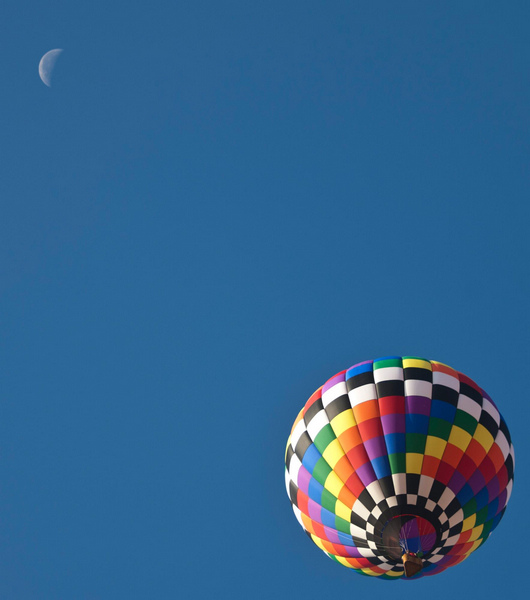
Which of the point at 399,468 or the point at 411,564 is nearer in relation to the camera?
the point at 411,564

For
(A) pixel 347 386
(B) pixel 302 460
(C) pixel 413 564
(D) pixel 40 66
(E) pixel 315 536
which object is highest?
(D) pixel 40 66

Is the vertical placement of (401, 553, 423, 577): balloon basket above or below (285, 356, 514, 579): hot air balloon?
below

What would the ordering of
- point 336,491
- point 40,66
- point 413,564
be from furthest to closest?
point 40,66
point 336,491
point 413,564

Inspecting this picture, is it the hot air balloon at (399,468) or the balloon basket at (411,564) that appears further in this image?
the hot air balloon at (399,468)

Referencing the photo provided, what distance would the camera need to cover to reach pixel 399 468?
1474 centimetres

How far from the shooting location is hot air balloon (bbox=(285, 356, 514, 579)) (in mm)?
14656

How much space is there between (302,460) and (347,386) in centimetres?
157

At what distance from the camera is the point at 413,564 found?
560 inches

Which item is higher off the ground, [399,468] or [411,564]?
[399,468]

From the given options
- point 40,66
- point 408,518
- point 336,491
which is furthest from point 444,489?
point 40,66

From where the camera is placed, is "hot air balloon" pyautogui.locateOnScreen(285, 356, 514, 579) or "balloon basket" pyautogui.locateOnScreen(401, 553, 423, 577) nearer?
"balloon basket" pyautogui.locateOnScreen(401, 553, 423, 577)

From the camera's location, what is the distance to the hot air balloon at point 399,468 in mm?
14656

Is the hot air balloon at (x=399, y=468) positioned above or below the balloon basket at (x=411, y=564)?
above

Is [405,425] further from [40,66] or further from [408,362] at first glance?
[40,66]
